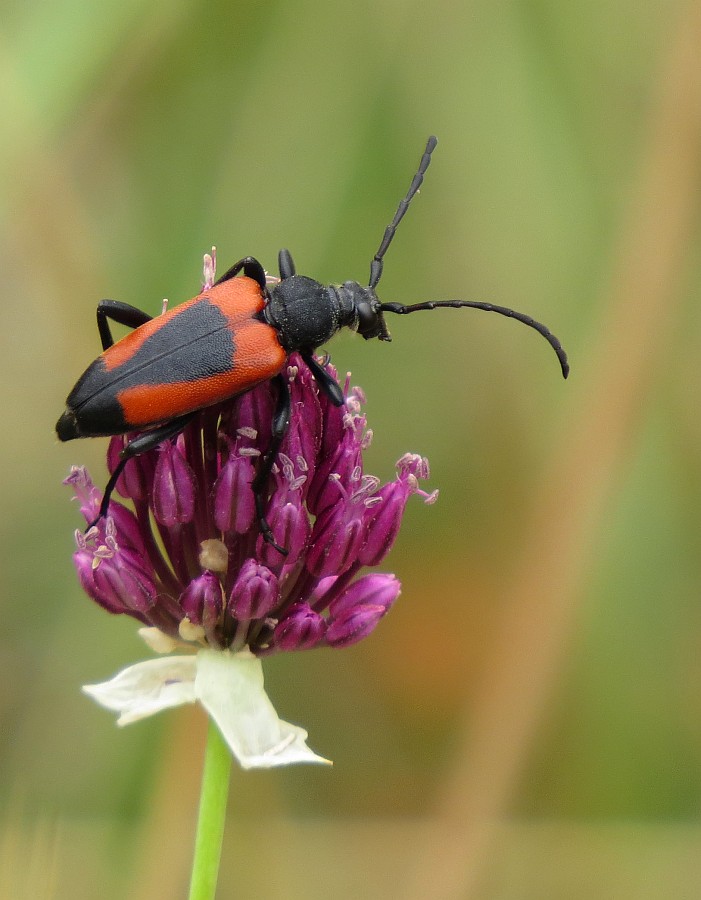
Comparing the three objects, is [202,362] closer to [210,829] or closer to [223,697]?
[223,697]

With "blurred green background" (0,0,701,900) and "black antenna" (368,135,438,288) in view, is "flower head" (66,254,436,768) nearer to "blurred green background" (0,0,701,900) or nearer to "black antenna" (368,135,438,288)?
"black antenna" (368,135,438,288)

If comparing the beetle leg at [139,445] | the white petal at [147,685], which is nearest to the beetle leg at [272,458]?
the beetle leg at [139,445]

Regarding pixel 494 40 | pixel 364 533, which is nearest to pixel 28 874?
pixel 364 533

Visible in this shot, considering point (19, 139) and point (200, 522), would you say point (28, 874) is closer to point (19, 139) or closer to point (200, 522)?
point (200, 522)

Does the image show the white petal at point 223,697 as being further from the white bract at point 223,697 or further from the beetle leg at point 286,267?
the beetle leg at point 286,267

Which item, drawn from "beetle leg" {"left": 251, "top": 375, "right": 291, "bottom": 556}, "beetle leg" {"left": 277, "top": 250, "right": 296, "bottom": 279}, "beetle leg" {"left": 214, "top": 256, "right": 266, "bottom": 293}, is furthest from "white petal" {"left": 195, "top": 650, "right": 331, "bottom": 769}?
"beetle leg" {"left": 277, "top": 250, "right": 296, "bottom": 279}
